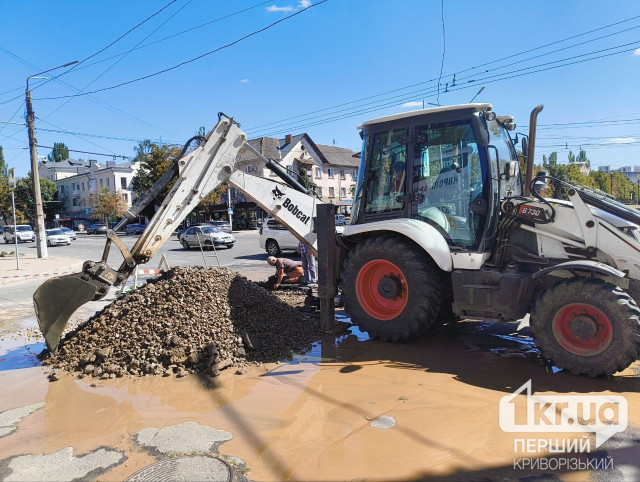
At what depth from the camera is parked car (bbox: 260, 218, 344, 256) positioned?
18125 mm

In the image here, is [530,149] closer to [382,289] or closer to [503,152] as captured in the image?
[503,152]

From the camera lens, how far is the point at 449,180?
5676mm

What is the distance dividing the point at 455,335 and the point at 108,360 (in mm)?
4650

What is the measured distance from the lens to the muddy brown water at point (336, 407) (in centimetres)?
333

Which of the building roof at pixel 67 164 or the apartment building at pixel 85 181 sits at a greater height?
the building roof at pixel 67 164

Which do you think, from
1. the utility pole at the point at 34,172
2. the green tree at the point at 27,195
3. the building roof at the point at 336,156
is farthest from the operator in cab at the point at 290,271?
the green tree at the point at 27,195

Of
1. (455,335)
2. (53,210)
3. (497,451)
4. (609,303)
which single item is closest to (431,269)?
(455,335)

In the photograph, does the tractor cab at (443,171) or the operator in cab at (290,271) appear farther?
the operator in cab at (290,271)

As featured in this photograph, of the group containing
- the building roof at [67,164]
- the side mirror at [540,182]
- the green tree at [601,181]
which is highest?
the building roof at [67,164]

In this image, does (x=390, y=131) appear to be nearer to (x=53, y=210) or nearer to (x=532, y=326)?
(x=532, y=326)

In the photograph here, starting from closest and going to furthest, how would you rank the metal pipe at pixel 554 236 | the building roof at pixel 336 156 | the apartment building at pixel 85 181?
1. the metal pipe at pixel 554 236
2. the building roof at pixel 336 156
3. the apartment building at pixel 85 181

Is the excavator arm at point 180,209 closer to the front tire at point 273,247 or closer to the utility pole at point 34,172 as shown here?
the front tire at point 273,247

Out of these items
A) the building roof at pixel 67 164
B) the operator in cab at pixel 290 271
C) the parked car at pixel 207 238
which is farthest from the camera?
the building roof at pixel 67 164

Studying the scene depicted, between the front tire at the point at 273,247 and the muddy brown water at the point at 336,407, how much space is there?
40.8 ft
